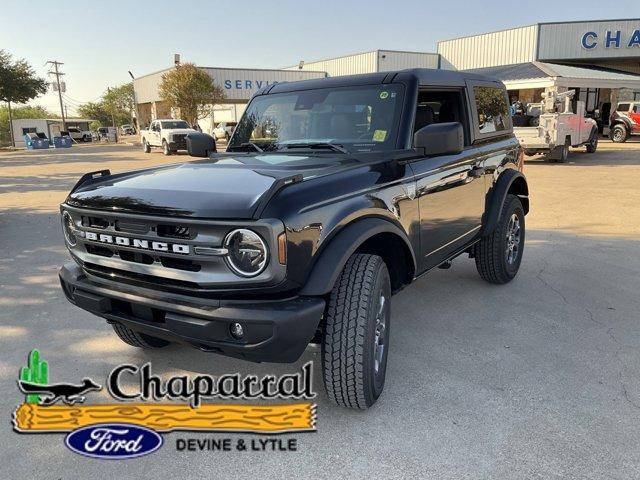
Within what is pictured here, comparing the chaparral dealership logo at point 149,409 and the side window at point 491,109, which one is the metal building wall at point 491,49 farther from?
the chaparral dealership logo at point 149,409

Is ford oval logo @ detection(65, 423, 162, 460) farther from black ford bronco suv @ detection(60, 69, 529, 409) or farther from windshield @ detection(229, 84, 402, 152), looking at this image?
windshield @ detection(229, 84, 402, 152)

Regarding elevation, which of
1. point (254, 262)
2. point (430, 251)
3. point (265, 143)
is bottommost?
point (430, 251)

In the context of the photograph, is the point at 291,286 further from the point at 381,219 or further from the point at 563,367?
the point at 563,367

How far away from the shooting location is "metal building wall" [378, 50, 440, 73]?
3578 cm

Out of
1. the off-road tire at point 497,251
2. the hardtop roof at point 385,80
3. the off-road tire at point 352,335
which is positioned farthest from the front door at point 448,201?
the off-road tire at point 352,335

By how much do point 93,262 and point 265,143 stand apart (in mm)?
1598

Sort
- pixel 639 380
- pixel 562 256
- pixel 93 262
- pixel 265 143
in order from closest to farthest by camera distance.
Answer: pixel 93 262 < pixel 639 380 < pixel 265 143 < pixel 562 256

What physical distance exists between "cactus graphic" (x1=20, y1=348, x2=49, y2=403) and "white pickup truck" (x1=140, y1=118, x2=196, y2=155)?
22276mm

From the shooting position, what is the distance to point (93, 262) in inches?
113

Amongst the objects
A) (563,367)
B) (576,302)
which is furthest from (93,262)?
(576,302)

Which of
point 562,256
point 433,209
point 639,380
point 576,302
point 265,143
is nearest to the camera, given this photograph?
point 639,380

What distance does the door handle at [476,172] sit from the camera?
413 centimetres

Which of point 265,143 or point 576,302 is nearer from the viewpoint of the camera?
point 265,143

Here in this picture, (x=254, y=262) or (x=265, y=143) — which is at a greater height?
(x=265, y=143)
